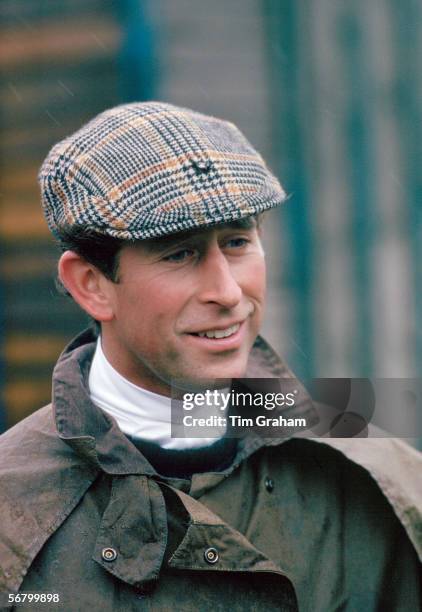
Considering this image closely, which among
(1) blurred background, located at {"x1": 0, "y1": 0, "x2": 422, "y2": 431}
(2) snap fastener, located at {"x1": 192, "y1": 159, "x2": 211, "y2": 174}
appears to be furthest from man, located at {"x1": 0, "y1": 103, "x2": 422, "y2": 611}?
(1) blurred background, located at {"x1": 0, "y1": 0, "x2": 422, "y2": 431}

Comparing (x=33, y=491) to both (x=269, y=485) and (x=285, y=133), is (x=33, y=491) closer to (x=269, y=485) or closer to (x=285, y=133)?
(x=269, y=485)

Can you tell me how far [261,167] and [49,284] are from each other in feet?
8.97

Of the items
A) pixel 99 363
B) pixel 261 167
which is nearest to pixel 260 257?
pixel 261 167

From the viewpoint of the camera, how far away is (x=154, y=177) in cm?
213

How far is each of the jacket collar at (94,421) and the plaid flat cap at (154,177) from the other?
0.41 meters

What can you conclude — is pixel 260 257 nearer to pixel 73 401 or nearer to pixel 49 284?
pixel 73 401

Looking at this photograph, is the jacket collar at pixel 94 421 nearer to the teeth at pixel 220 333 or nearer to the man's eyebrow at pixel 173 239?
the teeth at pixel 220 333

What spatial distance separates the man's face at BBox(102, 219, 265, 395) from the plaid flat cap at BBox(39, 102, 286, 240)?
73mm

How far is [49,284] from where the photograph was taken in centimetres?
482

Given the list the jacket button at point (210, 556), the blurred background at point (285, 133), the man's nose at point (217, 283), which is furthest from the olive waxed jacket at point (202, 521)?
the blurred background at point (285, 133)

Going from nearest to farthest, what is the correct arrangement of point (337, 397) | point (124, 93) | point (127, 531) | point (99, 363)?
point (127, 531) < point (99, 363) < point (337, 397) < point (124, 93)

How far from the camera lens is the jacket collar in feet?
6.92

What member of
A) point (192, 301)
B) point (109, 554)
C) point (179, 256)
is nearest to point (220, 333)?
point (192, 301)

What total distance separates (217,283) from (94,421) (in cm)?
47
